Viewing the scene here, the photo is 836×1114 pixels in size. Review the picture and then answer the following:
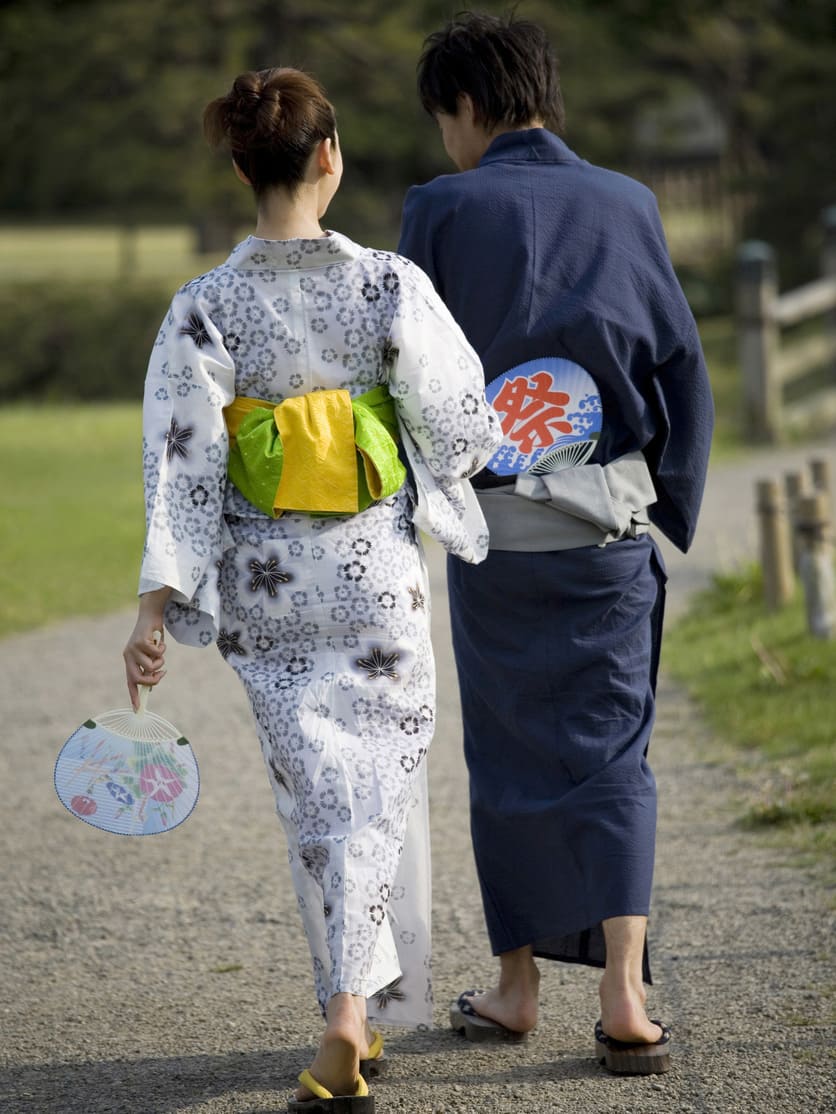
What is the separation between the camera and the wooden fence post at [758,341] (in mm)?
10656

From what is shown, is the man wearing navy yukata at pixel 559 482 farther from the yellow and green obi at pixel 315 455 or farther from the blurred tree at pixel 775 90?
the blurred tree at pixel 775 90

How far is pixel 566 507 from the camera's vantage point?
Answer: 2.61m

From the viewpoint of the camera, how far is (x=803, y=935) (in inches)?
124

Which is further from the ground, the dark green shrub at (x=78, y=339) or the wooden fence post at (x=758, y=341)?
the dark green shrub at (x=78, y=339)

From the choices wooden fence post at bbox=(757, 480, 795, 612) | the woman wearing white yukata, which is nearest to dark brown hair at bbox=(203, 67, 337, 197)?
the woman wearing white yukata

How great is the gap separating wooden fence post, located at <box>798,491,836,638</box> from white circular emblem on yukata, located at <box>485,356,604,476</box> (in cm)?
288

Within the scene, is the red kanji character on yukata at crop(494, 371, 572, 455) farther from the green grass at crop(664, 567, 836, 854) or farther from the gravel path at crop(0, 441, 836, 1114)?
the green grass at crop(664, 567, 836, 854)

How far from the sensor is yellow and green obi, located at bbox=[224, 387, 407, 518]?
2375 millimetres

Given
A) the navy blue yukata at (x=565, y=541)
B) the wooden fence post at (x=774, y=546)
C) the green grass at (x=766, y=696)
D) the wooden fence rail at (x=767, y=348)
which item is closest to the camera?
the navy blue yukata at (x=565, y=541)

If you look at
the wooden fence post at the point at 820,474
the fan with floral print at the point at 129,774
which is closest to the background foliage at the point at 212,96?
the wooden fence post at the point at 820,474

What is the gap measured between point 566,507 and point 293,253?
0.65 m

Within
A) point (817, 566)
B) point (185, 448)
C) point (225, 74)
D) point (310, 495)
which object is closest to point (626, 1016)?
point (310, 495)

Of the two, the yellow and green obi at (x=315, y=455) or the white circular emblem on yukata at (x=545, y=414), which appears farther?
the white circular emblem on yukata at (x=545, y=414)

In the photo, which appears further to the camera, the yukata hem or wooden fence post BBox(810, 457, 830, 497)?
wooden fence post BBox(810, 457, 830, 497)
